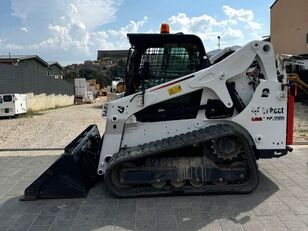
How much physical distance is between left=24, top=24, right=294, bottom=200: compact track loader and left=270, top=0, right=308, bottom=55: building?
24828 millimetres

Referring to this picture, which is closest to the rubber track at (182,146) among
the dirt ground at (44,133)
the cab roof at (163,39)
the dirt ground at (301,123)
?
the cab roof at (163,39)

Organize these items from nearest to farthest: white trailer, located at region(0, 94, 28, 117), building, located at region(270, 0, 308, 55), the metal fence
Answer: white trailer, located at region(0, 94, 28, 117) < the metal fence < building, located at region(270, 0, 308, 55)

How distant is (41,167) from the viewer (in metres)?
6.53

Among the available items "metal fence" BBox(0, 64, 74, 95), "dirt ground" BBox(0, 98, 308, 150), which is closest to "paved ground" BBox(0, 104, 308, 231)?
"dirt ground" BBox(0, 98, 308, 150)

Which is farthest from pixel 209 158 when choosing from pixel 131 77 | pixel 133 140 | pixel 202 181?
pixel 131 77

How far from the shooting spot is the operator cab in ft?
17.0

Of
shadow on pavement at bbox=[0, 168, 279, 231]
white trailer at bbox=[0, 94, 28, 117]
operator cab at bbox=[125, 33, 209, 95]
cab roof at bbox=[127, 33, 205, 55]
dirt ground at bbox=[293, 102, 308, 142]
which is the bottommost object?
shadow on pavement at bbox=[0, 168, 279, 231]

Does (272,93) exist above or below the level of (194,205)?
above

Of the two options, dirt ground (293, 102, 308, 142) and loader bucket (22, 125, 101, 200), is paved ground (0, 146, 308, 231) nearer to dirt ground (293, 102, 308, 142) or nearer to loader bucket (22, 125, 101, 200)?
loader bucket (22, 125, 101, 200)

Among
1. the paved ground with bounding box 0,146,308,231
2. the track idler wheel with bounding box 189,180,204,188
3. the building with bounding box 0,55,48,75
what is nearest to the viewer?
the paved ground with bounding box 0,146,308,231

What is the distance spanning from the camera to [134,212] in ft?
14.3

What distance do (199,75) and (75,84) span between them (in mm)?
35251

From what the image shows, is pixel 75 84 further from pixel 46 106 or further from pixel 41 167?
pixel 41 167

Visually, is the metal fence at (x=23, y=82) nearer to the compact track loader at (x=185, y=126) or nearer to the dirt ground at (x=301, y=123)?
the dirt ground at (x=301, y=123)
